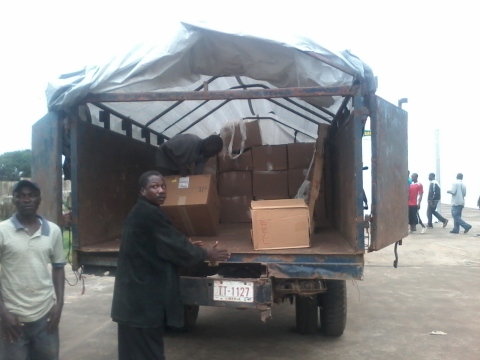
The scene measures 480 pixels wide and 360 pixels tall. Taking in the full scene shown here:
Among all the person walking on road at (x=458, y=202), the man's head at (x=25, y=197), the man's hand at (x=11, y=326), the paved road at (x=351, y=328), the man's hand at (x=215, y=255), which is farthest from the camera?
the person walking on road at (x=458, y=202)

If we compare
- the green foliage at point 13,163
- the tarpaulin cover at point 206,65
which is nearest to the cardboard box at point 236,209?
the tarpaulin cover at point 206,65

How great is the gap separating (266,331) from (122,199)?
80.9 inches

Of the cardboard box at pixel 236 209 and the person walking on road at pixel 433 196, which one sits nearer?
the cardboard box at pixel 236 209

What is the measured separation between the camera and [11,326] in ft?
9.46

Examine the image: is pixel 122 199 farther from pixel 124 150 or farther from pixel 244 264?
pixel 244 264

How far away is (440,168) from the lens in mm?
16203

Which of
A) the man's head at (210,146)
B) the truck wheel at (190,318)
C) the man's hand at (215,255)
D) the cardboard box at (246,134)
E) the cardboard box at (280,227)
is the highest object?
the cardboard box at (246,134)

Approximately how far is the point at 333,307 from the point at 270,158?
7.80 ft

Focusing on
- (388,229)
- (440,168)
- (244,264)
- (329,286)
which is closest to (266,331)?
(329,286)

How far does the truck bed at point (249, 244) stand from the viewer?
393 cm

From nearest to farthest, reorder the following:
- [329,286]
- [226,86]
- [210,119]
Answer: [329,286], [226,86], [210,119]

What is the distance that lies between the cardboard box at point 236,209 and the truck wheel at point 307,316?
173cm

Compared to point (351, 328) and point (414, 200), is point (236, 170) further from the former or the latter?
point (414, 200)

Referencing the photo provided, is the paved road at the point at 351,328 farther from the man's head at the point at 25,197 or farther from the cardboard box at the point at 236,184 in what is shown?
the man's head at the point at 25,197
